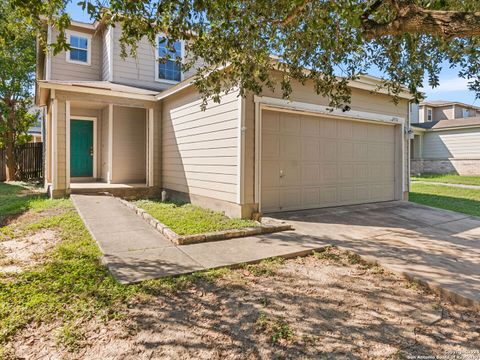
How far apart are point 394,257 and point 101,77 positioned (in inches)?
487

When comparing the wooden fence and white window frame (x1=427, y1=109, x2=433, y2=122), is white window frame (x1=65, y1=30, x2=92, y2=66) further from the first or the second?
white window frame (x1=427, y1=109, x2=433, y2=122)

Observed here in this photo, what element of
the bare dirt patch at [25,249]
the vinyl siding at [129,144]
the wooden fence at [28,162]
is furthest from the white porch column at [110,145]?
the wooden fence at [28,162]

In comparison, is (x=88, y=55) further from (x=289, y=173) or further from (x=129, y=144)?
(x=289, y=173)

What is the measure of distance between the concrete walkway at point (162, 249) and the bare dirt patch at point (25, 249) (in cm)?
65

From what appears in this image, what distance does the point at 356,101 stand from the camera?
812cm

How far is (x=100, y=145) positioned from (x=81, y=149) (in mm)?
690

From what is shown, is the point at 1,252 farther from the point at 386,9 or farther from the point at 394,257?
the point at 386,9

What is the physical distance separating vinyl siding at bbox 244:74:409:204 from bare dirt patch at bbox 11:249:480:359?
2944mm

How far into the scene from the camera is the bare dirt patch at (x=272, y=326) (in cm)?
233

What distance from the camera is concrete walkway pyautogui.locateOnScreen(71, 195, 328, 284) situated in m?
3.77

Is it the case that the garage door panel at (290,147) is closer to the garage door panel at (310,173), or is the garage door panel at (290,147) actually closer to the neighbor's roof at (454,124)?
the garage door panel at (310,173)

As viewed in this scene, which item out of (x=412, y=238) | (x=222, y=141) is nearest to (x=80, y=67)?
(x=222, y=141)

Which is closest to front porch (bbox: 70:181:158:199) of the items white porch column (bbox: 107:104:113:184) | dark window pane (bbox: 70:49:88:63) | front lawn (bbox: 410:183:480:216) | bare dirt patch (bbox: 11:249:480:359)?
white porch column (bbox: 107:104:113:184)

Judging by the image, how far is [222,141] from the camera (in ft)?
22.5
